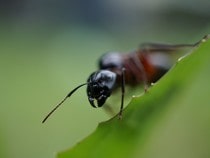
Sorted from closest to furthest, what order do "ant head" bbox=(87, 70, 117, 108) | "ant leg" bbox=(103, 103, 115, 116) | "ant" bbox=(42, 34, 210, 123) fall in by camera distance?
"ant head" bbox=(87, 70, 117, 108) < "ant leg" bbox=(103, 103, 115, 116) < "ant" bbox=(42, 34, 210, 123)

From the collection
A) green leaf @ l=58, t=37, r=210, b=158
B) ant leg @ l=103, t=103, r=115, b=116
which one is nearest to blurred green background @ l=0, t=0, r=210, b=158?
ant leg @ l=103, t=103, r=115, b=116

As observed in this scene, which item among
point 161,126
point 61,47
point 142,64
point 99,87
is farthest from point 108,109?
point 61,47

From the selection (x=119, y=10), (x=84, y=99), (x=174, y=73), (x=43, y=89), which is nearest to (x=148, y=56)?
(x=84, y=99)

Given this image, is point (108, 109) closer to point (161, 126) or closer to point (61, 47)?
point (161, 126)

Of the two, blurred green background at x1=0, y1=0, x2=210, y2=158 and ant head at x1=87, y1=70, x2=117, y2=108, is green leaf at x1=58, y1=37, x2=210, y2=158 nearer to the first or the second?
ant head at x1=87, y1=70, x2=117, y2=108

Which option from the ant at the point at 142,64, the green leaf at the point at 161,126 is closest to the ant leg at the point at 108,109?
the ant at the point at 142,64
